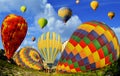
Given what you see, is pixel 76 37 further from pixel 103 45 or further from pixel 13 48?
pixel 13 48

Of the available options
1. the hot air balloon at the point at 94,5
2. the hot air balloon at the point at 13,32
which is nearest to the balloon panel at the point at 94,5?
the hot air balloon at the point at 94,5

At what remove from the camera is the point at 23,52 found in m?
47.3

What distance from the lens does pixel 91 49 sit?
31.9m

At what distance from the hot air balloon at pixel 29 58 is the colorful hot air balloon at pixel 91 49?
10047 mm

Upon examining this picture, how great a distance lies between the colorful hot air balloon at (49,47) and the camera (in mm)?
41594

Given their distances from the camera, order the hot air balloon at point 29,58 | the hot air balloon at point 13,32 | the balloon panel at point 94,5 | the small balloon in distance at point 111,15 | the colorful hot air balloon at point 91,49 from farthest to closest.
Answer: the small balloon in distance at point 111,15, the balloon panel at point 94,5, the hot air balloon at point 29,58, the hot air balloon at point 13,32, the colorful hot air balloon at point 91,49

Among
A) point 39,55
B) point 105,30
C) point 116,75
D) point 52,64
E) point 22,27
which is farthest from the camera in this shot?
point 39,55

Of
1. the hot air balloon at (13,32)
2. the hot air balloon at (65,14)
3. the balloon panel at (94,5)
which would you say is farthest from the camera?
the balloon panel at (94,5)

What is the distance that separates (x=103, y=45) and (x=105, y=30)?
1.42 meters

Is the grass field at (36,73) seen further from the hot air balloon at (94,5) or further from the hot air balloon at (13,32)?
the hot air balloon at (94,5)

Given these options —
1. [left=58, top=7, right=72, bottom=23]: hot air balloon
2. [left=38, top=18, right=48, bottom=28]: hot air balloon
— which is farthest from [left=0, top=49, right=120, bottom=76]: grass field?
[left=38, top=18, right=48, bottom=28]: hot air balloon

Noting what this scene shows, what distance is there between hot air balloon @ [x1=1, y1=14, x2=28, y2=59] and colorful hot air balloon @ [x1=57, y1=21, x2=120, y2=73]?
184 inches

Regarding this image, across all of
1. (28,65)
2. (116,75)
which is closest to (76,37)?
(116,75)

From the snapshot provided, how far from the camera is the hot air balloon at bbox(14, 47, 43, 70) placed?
143 feet
